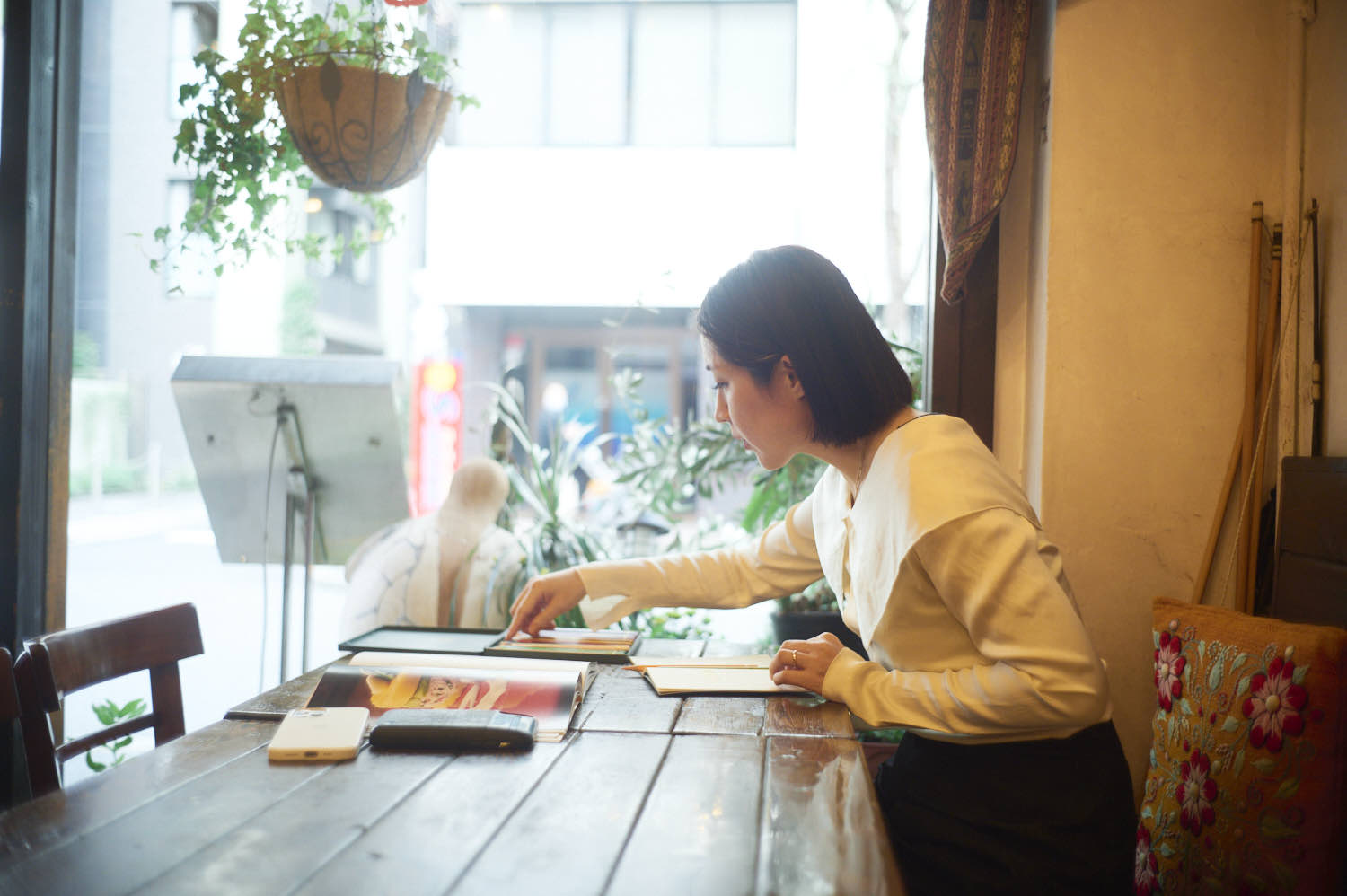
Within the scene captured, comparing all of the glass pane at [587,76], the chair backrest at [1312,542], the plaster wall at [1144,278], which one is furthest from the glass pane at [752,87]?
the chair backrest at [1312,542]

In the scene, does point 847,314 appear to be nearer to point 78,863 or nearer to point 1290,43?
point 78,863

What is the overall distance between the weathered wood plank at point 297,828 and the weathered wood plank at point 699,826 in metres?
0.27

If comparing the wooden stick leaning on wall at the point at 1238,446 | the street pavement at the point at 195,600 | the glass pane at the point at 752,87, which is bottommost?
the street pavement at the point at 195,600

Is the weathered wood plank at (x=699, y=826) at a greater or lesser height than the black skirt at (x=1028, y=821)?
greater

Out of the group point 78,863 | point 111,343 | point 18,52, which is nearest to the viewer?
point 78,863

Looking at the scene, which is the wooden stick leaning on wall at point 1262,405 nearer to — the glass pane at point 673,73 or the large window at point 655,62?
the large window at point 655,62

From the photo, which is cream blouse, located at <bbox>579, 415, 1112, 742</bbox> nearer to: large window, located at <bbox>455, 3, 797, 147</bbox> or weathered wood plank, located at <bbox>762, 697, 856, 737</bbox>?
weathered wood plank, located at <bbox>762, 697, 856, 737</bbox>

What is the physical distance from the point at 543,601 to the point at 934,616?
2.34ft

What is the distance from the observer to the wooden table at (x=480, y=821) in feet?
2.62

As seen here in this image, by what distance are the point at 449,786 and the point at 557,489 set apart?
5.71 ft

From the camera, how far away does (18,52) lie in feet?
7.80

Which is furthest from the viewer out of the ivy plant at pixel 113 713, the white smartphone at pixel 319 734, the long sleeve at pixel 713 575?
the ivy plant at pixel 113 713

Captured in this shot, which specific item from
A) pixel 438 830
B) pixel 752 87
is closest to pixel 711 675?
pixel 438 830

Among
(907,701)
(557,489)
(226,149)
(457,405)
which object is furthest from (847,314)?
(226,149)
